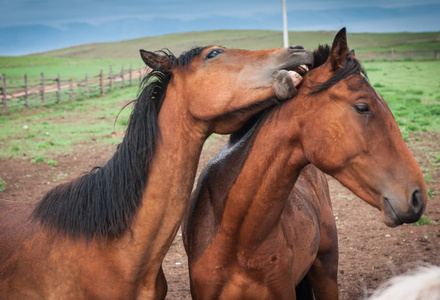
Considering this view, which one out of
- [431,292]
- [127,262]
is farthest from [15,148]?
[431,292]

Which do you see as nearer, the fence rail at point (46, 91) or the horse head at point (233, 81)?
the horse head at point (233, 81)

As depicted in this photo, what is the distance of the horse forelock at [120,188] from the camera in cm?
266

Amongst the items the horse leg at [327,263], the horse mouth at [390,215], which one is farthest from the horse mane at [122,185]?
the horse leg at [327,263]

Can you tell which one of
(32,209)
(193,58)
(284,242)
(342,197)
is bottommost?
(342,197)

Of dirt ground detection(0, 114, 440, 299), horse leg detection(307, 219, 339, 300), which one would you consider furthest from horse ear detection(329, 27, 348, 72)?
horse leg detection(307, 219, 339, 300)

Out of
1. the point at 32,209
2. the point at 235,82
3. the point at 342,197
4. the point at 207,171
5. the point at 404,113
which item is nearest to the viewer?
the point at 235,82

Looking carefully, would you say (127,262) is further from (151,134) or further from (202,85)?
(202,85)

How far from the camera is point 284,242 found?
2.90 meters

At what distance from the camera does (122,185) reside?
8.79ft

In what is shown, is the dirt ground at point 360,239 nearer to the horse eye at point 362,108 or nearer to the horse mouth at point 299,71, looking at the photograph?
the horse eye at point 362,108

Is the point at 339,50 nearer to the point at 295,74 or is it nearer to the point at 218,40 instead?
the point at 295,74

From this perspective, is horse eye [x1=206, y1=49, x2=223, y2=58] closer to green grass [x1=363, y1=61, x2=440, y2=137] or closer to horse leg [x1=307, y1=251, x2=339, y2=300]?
horse leg [x1=307, y1=251, x2=339, y2=300]

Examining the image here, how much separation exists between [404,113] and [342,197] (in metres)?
8.10

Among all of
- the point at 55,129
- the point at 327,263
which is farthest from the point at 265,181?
the point at 55,129
